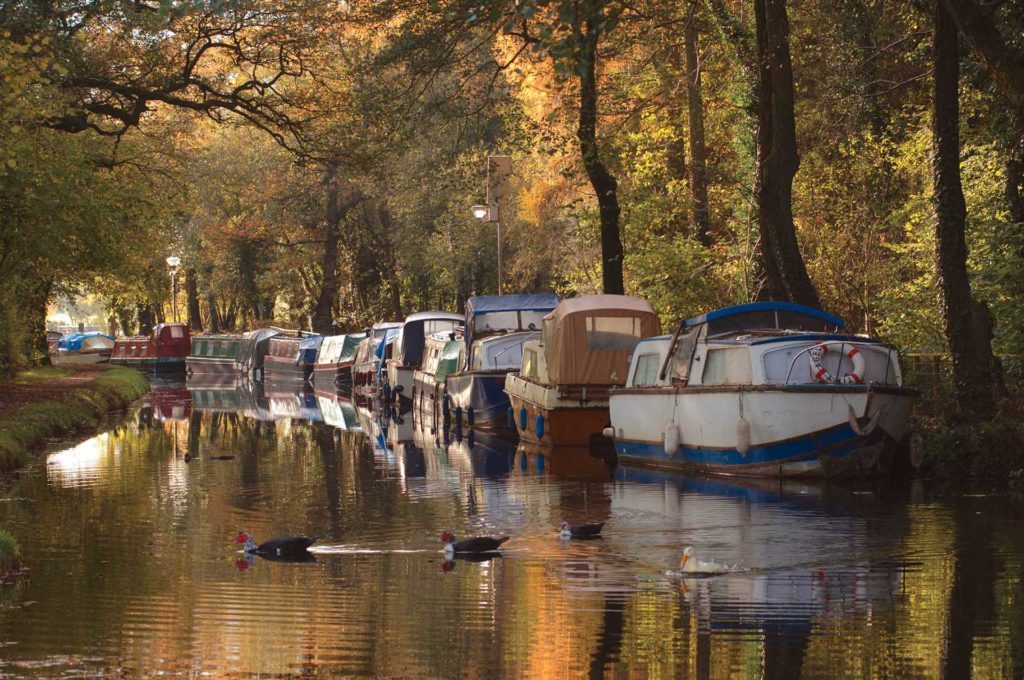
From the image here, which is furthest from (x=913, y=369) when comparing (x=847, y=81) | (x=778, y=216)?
(x=847, y=81)

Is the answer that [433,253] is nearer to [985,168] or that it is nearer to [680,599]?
[985,168]

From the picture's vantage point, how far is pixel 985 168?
91.9ft

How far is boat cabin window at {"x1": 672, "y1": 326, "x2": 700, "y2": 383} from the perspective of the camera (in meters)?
24.3

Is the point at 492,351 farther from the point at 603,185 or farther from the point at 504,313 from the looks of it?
the point at 603,185

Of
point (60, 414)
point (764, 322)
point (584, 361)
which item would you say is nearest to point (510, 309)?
point (584, 361)

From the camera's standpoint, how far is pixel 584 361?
2858 cm

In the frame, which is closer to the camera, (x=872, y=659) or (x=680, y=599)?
(x=872, y=659)

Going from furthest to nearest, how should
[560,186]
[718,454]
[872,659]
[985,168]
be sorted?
[560,186] → [985,168] → [718,454] → [872,659]

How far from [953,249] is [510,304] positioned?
16295mm

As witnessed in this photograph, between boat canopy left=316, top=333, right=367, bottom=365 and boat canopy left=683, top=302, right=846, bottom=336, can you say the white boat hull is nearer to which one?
boat canopy left=683, top=302, right=846, bottom=336

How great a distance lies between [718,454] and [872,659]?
1325 cm

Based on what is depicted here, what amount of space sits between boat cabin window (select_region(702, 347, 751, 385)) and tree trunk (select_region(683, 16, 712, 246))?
1489cm

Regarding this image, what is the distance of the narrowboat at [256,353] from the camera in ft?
243

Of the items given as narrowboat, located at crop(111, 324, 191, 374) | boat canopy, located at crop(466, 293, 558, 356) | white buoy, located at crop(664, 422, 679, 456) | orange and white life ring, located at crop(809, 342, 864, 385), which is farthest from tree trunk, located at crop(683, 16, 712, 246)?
narrowboat, located at crop(111, 324, 191, 374)
